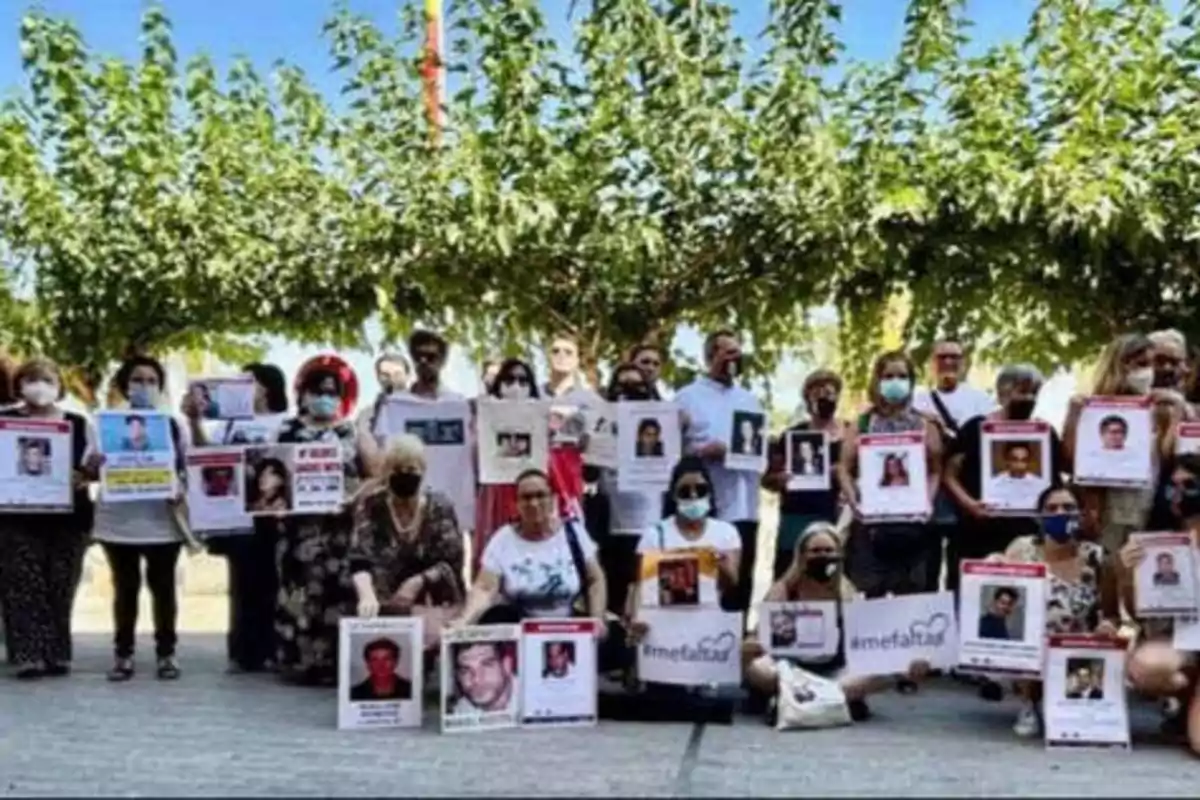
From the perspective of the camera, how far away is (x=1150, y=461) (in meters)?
6.38

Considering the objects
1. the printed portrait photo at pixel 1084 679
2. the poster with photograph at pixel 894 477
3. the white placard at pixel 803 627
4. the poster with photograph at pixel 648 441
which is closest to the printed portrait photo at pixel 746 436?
the poster with photograph at pixel 648 441

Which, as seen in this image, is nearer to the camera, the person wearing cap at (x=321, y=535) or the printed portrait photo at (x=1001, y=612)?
the printed portrait photo at (x=1001, y=612)

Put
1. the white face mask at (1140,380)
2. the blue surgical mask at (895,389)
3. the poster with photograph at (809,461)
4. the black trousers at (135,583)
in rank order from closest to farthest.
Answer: the white face mask at (1140,380) → the blue surgical mask at (895,389) → the poster with photograph at (809,461) → the black trousers at (135,583)

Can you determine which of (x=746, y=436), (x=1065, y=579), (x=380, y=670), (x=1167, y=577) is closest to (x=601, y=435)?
(x=746, y=436)

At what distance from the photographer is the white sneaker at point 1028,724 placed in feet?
20.1

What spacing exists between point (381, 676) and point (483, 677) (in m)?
0.43

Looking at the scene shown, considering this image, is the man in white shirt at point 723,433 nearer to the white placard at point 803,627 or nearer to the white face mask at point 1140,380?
the white placard at point 803,627

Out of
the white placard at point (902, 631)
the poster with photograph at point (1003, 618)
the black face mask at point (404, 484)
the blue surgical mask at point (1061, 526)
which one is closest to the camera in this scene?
the poster with photograph at point (1003, 618)

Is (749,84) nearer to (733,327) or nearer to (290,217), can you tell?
A: (733,327)

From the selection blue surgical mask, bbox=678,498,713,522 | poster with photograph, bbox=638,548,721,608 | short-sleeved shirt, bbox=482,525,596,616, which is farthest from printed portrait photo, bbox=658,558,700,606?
short-sleeved shirt, bbox=482,525,596,616

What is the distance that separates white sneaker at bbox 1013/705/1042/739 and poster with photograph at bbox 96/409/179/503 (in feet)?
12.9

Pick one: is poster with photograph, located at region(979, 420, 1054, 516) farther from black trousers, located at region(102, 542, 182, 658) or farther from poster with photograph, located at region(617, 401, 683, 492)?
→ black trousers, located at region(102, 542, 182, 658)

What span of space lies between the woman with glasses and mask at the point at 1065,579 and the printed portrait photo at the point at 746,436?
136 cm

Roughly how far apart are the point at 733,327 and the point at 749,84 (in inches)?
57.2
